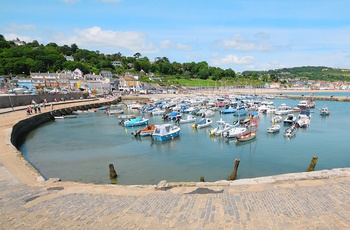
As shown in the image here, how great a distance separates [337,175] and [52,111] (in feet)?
161

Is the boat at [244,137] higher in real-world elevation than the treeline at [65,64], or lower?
lower

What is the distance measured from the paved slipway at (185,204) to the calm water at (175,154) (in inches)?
251

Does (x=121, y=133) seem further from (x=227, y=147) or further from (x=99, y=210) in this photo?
(x=99, y=210)

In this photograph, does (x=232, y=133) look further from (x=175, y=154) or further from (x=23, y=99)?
(x=23, y=99)

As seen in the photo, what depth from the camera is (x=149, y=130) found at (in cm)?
3278

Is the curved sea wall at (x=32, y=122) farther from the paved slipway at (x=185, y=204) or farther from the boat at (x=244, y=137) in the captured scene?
the boat at (x=244, y=137)

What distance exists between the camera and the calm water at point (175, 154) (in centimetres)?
1916

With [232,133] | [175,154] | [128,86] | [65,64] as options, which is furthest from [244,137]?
[65,64]

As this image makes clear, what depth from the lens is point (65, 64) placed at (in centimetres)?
13175

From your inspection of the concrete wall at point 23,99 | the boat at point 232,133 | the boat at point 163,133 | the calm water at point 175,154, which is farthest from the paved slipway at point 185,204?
A: the concrete wall at point 23,99

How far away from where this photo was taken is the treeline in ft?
363

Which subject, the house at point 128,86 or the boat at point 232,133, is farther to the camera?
the house at point 128,86

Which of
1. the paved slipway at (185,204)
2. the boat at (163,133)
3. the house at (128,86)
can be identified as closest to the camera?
the paved slipway at (185,204)

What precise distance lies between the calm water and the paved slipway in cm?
638
